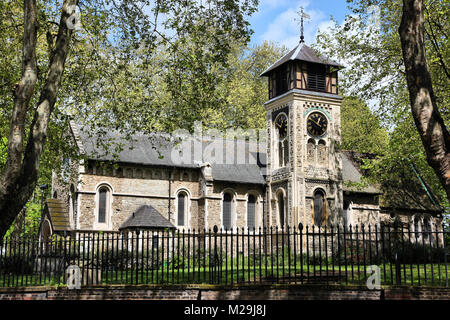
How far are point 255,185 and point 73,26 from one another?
77.8 feet

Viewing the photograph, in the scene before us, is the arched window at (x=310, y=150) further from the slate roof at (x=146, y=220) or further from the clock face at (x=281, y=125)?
the slate roof at (x=146, y=220)

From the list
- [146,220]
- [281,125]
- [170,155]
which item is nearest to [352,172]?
[281,125]

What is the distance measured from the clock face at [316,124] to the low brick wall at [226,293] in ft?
70.6

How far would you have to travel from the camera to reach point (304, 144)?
104 feet

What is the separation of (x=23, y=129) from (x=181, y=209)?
22128 millimetres

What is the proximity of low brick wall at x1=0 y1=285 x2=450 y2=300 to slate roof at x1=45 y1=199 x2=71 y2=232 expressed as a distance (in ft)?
51.3

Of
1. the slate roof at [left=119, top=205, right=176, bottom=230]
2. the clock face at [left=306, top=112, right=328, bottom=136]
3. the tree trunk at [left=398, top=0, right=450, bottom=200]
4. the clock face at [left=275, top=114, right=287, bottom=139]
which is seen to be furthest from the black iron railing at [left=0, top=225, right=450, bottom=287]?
the clock face at [left=275, top=114, right=287, bottom=139]

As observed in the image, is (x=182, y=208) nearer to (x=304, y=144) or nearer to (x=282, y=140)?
(x=282, y=140)

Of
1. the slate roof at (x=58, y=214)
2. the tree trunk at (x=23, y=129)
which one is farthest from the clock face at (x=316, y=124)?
the tree trunk at (x=23, y=129)

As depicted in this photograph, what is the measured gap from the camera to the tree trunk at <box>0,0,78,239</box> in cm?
973

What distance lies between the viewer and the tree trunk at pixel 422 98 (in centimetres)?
871

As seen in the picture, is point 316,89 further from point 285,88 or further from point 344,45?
point 344,45

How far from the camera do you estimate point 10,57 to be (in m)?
19.3

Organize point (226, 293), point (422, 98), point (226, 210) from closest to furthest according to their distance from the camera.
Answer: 1. point (422, 98)
2. point (226, 293)
3. point (226, 210)
